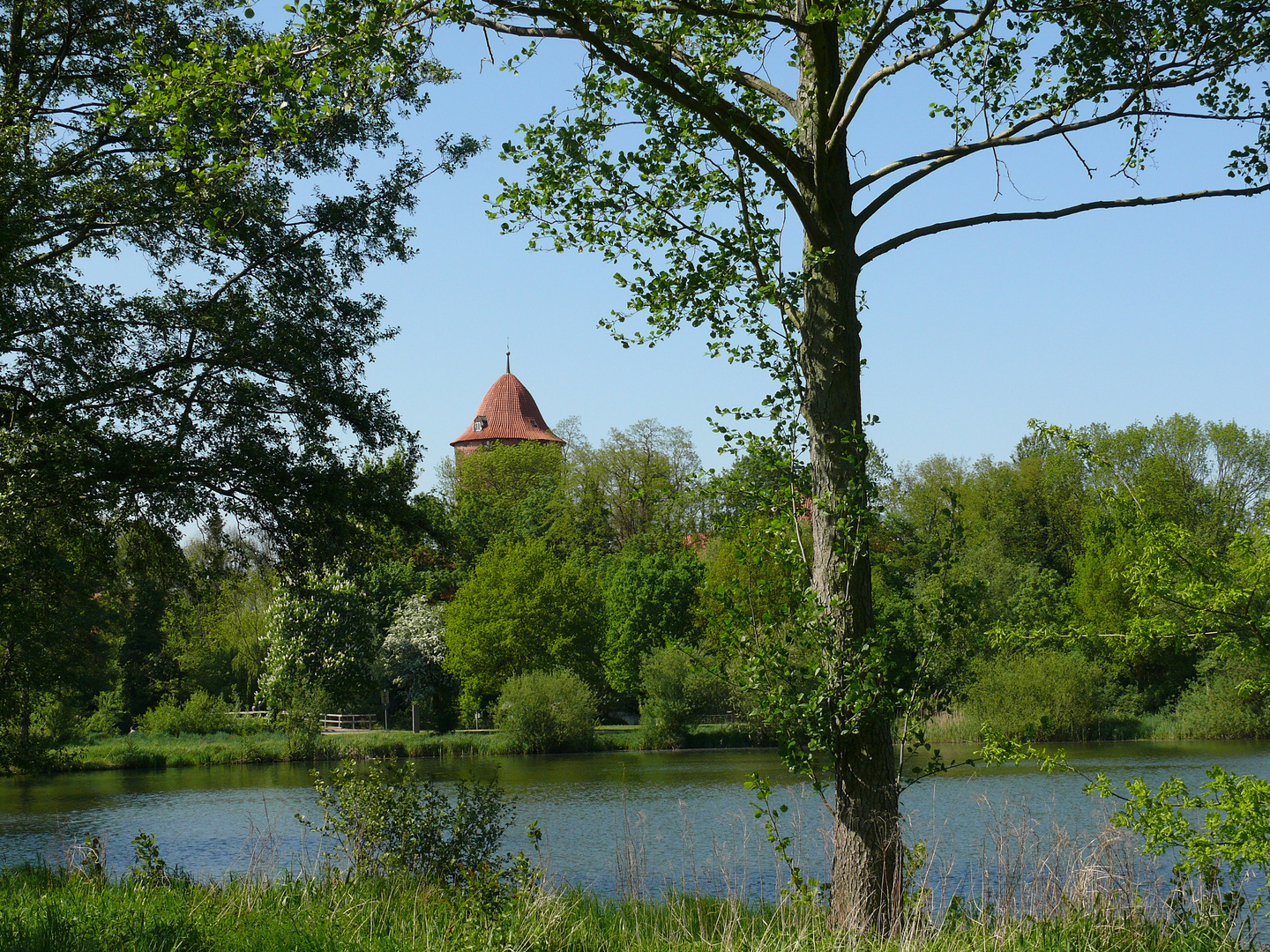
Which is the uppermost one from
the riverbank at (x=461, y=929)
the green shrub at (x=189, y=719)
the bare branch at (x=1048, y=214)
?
the bare branch at (x=1048, y=214)

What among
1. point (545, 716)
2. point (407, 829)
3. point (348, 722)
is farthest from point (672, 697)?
point (407, 829)

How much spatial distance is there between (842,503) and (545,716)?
87.8 feet

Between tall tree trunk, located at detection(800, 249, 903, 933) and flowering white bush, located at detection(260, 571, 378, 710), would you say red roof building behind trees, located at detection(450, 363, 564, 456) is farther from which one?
tall tree trunk, located at detection(800, 249, 903, 933)

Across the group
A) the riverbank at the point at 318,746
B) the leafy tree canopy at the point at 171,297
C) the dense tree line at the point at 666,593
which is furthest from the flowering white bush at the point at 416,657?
the leafy tree canopy at the point at 171,297

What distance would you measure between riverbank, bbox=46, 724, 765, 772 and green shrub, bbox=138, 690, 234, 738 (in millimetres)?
363

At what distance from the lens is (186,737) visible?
3188 cm

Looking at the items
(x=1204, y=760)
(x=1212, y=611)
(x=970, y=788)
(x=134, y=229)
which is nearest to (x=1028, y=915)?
(x=1212, y=611)

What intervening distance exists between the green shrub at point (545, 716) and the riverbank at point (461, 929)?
80.6 feet

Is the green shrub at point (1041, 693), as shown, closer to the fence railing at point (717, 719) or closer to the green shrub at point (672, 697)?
the fence railing at point (717, 719)

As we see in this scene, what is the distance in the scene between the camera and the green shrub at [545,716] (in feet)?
103

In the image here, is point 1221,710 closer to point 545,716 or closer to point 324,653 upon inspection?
point 545,716

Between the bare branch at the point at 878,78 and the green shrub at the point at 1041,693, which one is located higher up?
the bare branch at the point at 878,78

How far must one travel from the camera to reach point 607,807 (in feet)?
62.5

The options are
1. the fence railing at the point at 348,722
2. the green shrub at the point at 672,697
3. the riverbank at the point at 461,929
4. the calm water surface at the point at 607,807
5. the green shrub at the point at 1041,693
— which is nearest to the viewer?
the riverbank at the point at 461,929
